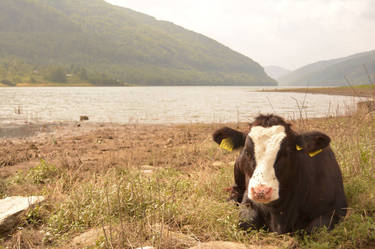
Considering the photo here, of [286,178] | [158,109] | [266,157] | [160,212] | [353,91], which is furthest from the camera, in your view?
[158,109]

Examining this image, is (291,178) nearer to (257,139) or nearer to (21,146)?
(257,139)

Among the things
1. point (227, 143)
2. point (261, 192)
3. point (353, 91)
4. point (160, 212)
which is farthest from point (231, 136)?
point (353, 91)

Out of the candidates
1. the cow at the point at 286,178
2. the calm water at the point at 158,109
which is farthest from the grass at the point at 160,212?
the calm water at the point at 158,109

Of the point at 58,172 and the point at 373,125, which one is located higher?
the point at 373,125

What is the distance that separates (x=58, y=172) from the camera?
724 centimetres

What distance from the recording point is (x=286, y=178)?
3775 mm

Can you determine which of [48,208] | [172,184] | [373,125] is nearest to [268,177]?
[172,184]

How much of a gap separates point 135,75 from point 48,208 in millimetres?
190357

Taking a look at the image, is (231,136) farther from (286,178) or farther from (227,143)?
(286,178)

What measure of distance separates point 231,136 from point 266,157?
3.31 ft

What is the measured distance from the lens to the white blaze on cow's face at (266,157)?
11.2 ft

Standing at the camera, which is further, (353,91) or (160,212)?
(353,91)

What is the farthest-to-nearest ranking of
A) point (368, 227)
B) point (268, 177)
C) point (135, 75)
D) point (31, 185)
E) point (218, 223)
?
point (135, 75) → point (31, 185) → point (218, 223) → point (368, 227) → point (268, 177)

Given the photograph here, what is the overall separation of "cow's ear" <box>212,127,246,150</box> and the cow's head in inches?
19.6
